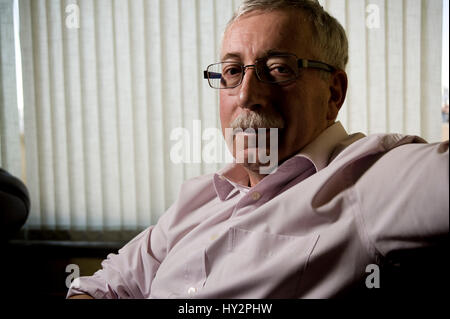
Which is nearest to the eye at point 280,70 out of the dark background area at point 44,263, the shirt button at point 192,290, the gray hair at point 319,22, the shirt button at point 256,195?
the gray hair at point 319,22

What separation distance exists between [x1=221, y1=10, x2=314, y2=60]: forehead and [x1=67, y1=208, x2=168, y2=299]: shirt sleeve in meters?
0.54

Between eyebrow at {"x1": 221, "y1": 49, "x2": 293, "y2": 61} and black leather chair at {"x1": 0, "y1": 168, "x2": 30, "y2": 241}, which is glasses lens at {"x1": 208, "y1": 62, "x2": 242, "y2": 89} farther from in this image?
black leather chair at {"x1": 0, "y1": 168, "x2": 30, "y2": 241}

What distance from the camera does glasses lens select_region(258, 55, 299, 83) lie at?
729mm

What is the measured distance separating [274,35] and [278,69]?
77mm

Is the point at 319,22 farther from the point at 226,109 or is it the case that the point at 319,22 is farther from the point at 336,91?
the point at 226,109

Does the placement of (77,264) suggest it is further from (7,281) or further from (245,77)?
(245,77)

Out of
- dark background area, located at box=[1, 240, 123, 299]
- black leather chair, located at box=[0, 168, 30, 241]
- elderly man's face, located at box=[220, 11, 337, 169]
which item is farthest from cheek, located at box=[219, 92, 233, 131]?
dark background area, located at box=[1, 240, 123, 299]

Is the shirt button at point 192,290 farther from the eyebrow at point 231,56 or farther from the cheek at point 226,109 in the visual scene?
the eyebrow at point 231,56

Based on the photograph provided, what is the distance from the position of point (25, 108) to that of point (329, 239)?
4.51ft

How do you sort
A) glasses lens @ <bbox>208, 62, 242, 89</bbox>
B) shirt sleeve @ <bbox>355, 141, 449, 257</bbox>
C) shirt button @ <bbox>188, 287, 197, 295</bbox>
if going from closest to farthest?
shirt sleeve @ <bbox>355, 141, 449, 257</bbox>
shirt button @ <bbox>188, 287, 197, 295</bbox>
glasses lens @ <bbox>208, 62, 242, 89</bbox>

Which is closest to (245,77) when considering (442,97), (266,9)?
(266,9)

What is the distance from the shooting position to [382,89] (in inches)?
63.3

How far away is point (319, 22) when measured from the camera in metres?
0.77

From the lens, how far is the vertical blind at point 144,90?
141 cm
